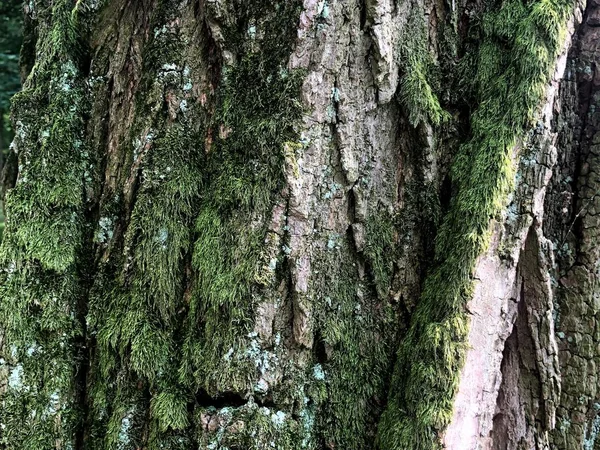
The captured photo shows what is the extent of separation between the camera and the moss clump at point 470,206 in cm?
159

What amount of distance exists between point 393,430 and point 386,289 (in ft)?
1.63

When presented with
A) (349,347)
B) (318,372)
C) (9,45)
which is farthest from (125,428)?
(9,45)

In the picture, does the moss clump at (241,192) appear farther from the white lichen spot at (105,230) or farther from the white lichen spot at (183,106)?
the white lichen spot at (105,230)

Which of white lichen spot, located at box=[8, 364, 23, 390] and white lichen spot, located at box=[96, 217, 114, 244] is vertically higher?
white lichen spot, located at box=[96, 217, 114, 244]

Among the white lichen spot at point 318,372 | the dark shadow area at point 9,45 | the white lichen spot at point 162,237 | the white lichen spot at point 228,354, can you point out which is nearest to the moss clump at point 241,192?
the white lichen spot at point 228,354

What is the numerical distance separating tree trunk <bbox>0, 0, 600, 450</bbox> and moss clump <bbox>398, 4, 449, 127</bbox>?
0.01 m

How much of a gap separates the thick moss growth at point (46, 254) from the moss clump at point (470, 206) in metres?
1.26

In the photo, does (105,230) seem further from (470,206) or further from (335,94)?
(470,206)

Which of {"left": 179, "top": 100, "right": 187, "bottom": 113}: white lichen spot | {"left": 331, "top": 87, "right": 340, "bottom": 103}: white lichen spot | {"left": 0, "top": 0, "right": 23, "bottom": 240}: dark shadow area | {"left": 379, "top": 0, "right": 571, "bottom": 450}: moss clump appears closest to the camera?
{"left": 379, "top": 0, "right": 571, "bottom": 450}: moss clump

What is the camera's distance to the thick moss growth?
1.80 m

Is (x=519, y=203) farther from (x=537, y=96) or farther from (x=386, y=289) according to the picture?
(x=386, y=289)

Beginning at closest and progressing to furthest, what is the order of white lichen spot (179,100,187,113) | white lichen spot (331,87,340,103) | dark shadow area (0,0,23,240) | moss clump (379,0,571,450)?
moss clump (379,0,571,450), white lichen spot (331,87,340,103), white lichen spot (179,100,187,113), dark shadow area (0,0,23,240)

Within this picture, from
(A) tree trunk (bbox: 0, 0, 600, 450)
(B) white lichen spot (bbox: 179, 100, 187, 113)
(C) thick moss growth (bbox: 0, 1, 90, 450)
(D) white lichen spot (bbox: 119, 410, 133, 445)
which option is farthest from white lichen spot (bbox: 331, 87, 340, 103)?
(D) white lichen spot (bbox: 119, 410, 133, 445)

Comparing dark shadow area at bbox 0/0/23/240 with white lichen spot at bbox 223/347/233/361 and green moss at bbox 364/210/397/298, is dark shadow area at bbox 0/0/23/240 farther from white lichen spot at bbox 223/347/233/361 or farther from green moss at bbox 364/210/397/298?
green moss at bbox 364/210/397/298
